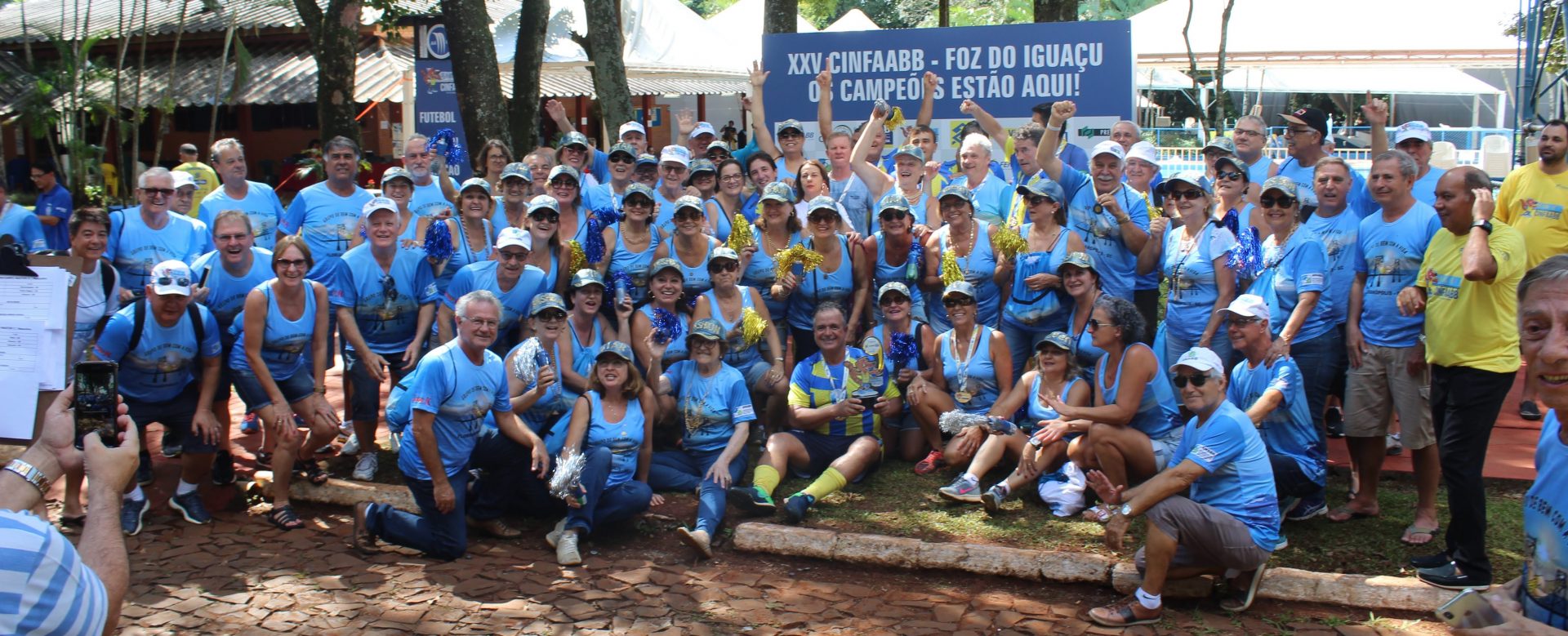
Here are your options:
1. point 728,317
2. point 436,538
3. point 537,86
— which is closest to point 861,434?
point 728,317

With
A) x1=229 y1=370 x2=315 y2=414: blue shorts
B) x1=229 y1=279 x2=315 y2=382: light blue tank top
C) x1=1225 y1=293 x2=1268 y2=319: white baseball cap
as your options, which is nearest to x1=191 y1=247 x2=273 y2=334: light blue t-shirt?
x1=229 y1=279 x2=315 y2=382: light blue tank top

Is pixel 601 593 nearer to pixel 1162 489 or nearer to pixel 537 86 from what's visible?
pixel 1162 489

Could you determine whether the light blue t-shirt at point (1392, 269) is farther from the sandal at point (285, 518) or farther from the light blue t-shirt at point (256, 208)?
the light blue t-shirt at point (256, 208)

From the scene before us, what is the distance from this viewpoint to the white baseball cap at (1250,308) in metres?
5.78

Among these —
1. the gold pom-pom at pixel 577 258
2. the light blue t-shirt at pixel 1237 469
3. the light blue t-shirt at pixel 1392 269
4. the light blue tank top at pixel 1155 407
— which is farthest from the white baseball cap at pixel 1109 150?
the gold pom-pom at pixel 577 258

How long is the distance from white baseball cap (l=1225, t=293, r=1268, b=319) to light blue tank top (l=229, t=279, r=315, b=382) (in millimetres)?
5152

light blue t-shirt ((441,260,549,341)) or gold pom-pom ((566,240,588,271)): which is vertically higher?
gold pom-pom ((566,240,588,271))

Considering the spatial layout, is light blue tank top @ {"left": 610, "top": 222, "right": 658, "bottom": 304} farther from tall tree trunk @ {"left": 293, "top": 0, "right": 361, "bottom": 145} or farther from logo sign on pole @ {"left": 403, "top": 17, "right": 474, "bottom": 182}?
tall tree trunk @ {"left": 293, "top": 0, "right": 361, "bottom": 145}

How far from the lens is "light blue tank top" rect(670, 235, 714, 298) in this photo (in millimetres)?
7742

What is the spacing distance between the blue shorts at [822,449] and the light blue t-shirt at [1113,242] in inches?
71.1

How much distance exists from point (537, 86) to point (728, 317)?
583cm

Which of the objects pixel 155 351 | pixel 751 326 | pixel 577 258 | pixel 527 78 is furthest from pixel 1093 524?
pixel 527 78

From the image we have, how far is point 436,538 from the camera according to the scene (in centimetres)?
621

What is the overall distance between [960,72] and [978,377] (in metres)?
4.43
